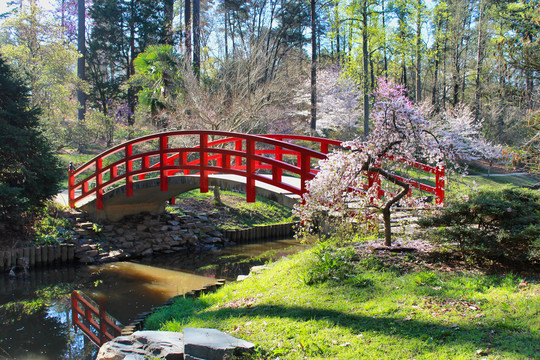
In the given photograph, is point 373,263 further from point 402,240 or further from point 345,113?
point 345,113

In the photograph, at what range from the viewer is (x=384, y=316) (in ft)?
13.5

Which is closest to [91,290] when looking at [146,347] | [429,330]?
[146,347]

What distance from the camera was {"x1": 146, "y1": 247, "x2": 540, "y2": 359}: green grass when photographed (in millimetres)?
3455

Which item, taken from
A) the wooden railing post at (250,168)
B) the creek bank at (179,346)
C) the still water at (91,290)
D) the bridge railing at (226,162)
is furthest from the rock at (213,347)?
the wooden railing post at (250,168)

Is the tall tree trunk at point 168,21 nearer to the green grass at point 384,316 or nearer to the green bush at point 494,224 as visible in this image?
the green grass at point 384,316

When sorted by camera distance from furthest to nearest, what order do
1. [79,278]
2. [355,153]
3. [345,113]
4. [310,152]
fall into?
1. [345,113]
2. [79,278]
3. [310,152]
4. [355,153]

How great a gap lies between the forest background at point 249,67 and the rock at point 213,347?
6.26 metres

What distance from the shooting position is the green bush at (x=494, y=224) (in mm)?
4668

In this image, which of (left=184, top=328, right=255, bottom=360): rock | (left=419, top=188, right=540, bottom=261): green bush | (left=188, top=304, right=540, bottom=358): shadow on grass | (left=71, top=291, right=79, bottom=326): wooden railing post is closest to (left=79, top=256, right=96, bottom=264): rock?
(left=71, top=291, right=79, bottom=326): wooden railing post

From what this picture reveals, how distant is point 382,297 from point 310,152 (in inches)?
124

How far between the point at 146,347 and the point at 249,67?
12703 mm

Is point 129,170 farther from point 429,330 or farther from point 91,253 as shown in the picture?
point 429,330

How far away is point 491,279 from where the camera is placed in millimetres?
4562

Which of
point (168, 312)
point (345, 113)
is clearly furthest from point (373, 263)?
point (345, 113)
